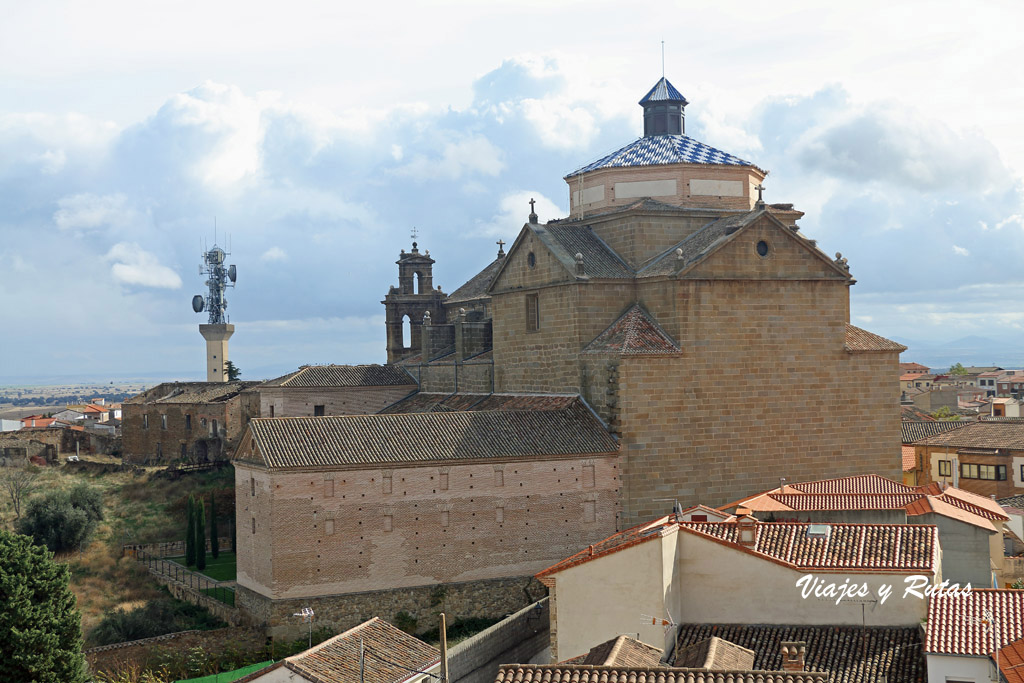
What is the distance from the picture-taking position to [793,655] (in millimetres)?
14094

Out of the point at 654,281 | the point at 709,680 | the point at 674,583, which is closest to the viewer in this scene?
the point at 709,680

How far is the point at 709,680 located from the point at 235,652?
12.8 m

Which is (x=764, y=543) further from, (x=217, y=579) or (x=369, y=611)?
(x=217, y=579)

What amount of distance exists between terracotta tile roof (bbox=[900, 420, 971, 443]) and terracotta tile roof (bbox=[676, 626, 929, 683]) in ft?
71.9

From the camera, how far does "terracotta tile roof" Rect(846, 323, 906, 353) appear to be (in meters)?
26.5

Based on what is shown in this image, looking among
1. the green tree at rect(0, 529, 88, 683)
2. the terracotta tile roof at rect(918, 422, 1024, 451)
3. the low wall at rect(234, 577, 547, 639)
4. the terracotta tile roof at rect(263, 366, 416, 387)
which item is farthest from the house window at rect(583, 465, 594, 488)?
the terracotta tile roof at rect(918, 422, 1024, 451)

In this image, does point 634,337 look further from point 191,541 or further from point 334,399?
point 191,541

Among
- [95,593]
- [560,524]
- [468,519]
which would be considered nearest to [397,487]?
[468,519]

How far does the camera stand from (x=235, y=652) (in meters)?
21.9

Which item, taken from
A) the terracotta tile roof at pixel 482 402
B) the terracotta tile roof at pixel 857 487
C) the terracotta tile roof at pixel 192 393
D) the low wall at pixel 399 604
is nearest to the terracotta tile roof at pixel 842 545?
the terracotta tile roof at pixel 857 487

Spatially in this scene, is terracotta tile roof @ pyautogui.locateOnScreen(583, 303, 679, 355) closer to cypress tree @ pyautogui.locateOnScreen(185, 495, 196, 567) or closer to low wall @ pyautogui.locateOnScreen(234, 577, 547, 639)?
low wall @ pyautogui.locateOnScreen(234, 577, 547, 639)

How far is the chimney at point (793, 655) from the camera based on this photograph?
1357cm

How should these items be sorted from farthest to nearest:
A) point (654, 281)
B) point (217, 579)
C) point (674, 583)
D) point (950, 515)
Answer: point (217, 579)
point (654, 281)
point (950, 515)
point (674, 583)

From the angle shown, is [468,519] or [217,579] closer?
[468,519]
